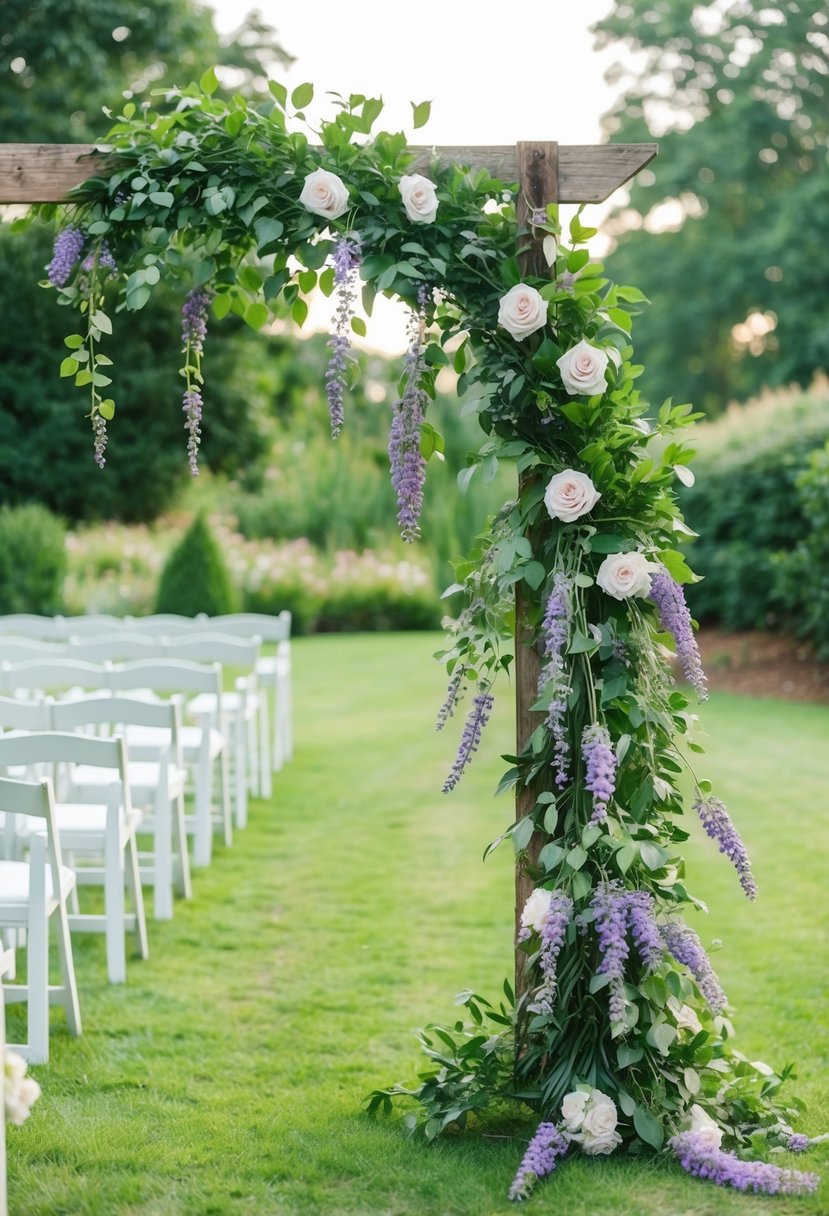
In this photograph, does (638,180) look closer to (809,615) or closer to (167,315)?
(167,315)

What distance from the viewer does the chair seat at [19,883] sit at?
383cm

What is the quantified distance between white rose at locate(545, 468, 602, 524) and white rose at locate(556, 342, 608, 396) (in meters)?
0.21

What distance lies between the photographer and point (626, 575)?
10.5 ft

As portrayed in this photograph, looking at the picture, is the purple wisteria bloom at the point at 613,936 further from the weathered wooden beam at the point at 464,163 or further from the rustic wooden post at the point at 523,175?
the weathered wooden beam at the point at 464,163

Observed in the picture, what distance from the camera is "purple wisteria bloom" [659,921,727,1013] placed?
3207 mm

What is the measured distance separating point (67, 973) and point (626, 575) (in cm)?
222

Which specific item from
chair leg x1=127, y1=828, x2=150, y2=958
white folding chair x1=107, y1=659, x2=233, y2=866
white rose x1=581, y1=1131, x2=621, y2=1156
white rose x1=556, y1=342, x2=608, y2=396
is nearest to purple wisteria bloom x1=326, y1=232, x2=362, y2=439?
white rose x1=556, y1=342, x2=608, y2=396

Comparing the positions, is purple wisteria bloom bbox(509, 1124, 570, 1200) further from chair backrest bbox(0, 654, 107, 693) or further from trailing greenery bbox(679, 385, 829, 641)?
trailing greenery bbox(679, 385, 829, 641)

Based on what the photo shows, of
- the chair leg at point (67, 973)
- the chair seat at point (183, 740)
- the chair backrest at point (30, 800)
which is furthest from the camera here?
the chair seat at point (183, 740)

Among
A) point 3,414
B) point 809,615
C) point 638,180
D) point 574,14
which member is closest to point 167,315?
point 3,414

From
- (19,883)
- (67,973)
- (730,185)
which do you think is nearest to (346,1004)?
(67,973)

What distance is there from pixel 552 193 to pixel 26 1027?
10.1ft

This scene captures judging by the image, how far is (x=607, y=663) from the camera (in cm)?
338

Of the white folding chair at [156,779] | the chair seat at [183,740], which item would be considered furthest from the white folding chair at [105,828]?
the chair seat at [183,740]
